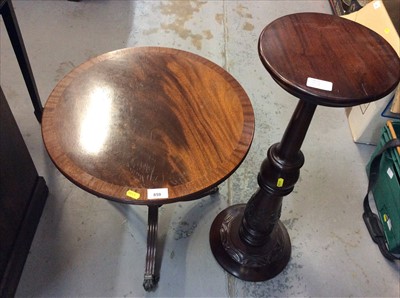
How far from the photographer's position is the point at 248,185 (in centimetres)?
159

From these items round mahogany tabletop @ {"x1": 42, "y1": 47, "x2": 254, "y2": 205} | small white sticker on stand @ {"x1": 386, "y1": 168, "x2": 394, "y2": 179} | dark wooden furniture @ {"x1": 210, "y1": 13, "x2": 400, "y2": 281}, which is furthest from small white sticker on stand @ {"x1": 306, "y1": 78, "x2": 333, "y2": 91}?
small white sticker on stand @ {"x1": 386, "y1": 168, "x2": 394, "y2": 179}

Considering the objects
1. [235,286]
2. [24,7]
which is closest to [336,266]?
[235,286]

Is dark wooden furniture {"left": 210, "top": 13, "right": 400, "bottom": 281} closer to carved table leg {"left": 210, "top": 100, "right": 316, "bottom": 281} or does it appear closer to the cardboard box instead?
carved table leg {"left": 210, "top": 100, "right": 316, "bottom": 281}

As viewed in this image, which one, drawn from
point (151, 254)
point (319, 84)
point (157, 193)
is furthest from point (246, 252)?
point (319, 84)

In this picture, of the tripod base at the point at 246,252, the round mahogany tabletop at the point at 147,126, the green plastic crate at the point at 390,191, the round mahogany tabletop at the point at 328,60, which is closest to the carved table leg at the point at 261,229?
the tripod base at the point at 246,252

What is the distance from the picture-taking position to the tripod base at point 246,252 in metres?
1.30

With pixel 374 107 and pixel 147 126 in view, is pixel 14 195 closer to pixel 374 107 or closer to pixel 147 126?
pixel 147 126

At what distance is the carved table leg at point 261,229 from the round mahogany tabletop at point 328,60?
0.27 metres

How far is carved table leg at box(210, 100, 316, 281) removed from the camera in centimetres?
103

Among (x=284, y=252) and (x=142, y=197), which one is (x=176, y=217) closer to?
(x=284, y=252)

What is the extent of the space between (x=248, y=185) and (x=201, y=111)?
67cm

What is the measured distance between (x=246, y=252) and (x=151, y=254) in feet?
1.13

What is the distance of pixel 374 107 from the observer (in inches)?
64.4

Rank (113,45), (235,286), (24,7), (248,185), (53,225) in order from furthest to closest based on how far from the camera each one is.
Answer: (24,7)
(113,45)
(248,185)
(53,225)
(235,286)
